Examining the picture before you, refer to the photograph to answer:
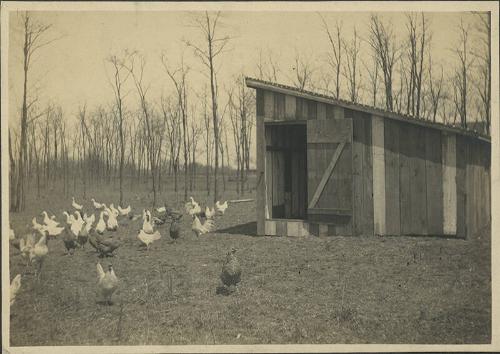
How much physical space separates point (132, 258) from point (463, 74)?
23.7ft

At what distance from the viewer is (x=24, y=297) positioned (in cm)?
671

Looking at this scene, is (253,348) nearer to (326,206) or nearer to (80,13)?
(326,206)

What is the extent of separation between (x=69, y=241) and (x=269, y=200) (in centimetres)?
429

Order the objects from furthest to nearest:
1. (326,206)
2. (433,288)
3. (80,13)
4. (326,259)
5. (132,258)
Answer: (326,206) < (132,258) < (326,259) < (80,13) < (433,288)

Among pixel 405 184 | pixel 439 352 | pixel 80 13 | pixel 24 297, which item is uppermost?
pixel 80 13

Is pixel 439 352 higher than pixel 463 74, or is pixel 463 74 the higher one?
pixel 463 74

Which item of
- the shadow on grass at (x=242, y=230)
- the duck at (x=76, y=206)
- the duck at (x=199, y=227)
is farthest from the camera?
the duck at (x=76, y=206)

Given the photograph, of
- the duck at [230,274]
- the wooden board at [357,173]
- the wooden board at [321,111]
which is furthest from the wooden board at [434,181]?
the duck at [230,274]

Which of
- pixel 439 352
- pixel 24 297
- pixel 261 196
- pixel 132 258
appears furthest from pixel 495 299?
pixel 24 297

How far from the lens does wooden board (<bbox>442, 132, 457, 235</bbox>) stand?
7.95 m

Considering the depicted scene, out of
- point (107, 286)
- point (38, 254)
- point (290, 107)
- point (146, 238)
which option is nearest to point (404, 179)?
point (290, 107)

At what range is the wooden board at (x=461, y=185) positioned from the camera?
311 inches

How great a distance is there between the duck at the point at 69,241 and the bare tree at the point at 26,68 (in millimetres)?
1218

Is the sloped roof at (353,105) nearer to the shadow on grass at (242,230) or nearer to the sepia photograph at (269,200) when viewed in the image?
the sepia photograph at (269,200)
